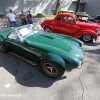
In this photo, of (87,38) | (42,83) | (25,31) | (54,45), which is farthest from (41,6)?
(42,83)

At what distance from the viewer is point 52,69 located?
130 inches

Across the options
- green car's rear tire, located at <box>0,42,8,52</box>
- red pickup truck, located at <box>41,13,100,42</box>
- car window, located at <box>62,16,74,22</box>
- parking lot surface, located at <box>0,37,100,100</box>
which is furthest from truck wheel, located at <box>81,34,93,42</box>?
green car's rear tire, located at <box>0,42,8,52</box>

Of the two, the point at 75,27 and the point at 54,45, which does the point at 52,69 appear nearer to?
the point at 54,45

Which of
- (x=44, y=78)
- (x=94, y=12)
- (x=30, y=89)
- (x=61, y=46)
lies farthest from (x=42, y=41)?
(x=94, y=12)

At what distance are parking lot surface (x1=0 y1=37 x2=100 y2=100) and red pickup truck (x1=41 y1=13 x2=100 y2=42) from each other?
2.73 meters

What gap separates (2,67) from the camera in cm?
393

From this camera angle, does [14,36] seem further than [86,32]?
No

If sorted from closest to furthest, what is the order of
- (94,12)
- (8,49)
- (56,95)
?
(56,95)
(8,49)
(94,12)

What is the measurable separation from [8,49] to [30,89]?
233 centimetres

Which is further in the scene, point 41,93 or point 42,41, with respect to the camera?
point 42,41

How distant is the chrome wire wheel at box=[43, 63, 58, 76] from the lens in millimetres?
3271

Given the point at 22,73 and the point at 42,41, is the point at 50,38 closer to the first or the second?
the point at 42,41

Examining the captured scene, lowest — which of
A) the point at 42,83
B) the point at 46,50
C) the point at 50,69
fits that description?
the point at 42,83

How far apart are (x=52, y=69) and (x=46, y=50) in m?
0.61
